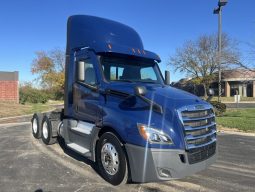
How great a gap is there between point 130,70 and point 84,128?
161 cm

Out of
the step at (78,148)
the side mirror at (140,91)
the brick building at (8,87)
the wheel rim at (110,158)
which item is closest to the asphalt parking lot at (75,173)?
the wheel rim at (110,158)

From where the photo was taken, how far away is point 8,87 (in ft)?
128

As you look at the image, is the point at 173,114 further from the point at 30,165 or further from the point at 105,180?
the point at 30,165

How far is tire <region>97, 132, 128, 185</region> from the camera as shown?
596cm

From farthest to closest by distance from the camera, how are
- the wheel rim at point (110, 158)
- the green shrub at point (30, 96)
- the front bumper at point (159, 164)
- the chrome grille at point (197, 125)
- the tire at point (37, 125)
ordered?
the green shrub at point (30, 96), the tire at point (37, 125), the wheel rim at point (110, 158), the chrome grille at point (197, 125), the front bumper at point (159, 164)

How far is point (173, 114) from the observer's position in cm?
557

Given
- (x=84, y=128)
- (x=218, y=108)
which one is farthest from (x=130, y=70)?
(x=218, y=108)

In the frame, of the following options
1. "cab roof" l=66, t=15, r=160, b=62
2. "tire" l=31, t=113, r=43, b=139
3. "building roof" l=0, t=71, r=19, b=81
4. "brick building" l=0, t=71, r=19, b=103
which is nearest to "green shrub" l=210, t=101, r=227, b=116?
"tire" l=31, t=113, r=43, b=139

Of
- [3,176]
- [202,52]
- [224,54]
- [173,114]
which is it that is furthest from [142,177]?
[202,52]

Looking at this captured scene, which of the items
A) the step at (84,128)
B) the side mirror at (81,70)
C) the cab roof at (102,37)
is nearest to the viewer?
the side mirror at (81,70)

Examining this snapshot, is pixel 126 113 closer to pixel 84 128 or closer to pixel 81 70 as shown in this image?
pixel 81 70

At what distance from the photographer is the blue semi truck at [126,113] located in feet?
18.2

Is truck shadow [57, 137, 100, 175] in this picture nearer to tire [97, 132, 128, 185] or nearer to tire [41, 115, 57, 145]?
tire [41, 115, 57, 145]

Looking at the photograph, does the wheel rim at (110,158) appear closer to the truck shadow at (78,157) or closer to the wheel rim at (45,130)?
the truck shadow at (78,157)
